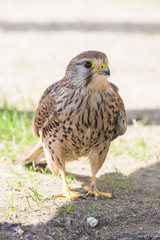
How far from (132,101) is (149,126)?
1070 mm

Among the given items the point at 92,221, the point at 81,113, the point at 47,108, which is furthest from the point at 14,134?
the point at 92,221

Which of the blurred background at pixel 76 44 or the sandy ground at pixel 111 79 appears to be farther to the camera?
the blurred background at pixel 76 44

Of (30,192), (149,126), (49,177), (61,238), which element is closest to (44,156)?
(49,177)

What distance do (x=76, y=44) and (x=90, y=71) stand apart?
23.5 feet

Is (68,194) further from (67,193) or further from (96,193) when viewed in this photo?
(96,193)

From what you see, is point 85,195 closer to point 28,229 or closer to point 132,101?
point 28,229

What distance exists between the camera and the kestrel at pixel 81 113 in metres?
3.33

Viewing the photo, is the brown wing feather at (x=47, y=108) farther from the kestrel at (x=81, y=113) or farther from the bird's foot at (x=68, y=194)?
the bird's foot at (x=68, y=194)

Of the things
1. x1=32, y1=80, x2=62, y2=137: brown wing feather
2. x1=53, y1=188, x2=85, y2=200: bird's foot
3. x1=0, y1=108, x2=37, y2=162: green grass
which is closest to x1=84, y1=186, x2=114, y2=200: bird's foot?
x1=53, y1=188, x2=85, y2=200: bird's foot

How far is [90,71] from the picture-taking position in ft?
10.8

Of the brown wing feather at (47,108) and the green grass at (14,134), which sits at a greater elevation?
the brown wing feather at (47,108)

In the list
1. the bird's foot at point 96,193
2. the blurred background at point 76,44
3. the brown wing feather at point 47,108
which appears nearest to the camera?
the brown wing feather at point 47,108

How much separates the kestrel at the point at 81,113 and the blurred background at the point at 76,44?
199 centimetres

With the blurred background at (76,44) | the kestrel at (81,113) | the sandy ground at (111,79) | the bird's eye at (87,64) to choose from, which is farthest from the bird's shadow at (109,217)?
the blurred background at (76,44)
